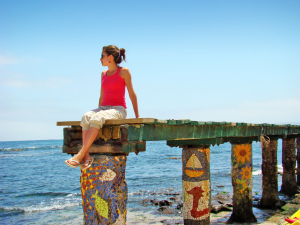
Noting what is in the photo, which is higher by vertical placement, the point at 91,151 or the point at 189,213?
the point at 91,151

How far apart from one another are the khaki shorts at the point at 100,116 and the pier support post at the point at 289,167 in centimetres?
1285

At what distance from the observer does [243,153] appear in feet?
32.9

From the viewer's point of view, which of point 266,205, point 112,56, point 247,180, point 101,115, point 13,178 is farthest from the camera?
point 13,178

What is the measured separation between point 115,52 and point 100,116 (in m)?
1.11

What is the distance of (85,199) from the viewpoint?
3869 mm

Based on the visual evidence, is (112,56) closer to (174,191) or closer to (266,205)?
(266,205)

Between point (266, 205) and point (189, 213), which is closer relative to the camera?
point (189, 213)

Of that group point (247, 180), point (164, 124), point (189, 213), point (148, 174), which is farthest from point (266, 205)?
point (148, 174)

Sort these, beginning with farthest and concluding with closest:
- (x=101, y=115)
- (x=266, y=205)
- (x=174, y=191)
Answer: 1. (x=174, y=191)
2. (x=266, y=205)
3. (x=101, y=115)

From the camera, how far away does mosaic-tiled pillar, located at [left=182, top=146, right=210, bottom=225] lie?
6605 mm

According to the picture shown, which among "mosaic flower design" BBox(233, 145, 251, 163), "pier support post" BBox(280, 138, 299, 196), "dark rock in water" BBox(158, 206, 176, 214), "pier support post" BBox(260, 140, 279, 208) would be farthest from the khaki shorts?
"pier support post" BBox(280, 138, 299, 196)

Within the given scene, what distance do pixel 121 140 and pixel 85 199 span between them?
38.2 inches

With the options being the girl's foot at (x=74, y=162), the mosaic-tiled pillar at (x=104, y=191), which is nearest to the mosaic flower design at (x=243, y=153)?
the mosaic-tiled pillar at (x=104, y=191)

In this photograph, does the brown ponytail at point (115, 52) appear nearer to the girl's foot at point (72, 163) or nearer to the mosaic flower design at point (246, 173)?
the girl's foot at point (72, 163)
